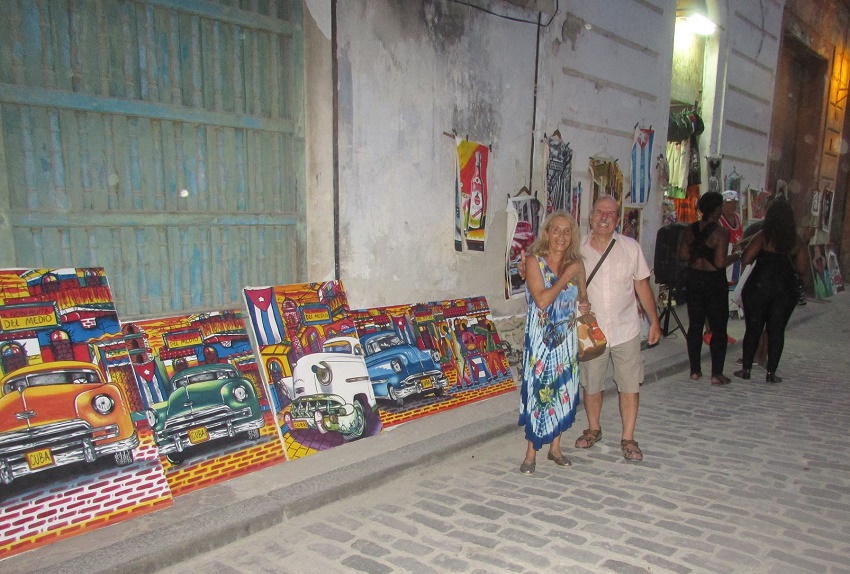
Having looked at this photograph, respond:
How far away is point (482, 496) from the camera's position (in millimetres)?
3793

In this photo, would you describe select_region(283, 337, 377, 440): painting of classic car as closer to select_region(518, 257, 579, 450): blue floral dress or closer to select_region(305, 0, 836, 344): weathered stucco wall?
select_region(305, 0, 836, 344): weathered stucco wall

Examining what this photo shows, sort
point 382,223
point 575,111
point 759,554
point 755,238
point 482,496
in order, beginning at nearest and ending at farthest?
point 759,554, point 482,496, point 382,223, point 755,238, point 575,111

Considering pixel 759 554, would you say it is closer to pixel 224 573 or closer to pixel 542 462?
pixel 542 462

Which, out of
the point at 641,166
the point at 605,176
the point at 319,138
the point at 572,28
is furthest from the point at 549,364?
the point at 641,166

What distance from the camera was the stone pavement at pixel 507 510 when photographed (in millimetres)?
3023

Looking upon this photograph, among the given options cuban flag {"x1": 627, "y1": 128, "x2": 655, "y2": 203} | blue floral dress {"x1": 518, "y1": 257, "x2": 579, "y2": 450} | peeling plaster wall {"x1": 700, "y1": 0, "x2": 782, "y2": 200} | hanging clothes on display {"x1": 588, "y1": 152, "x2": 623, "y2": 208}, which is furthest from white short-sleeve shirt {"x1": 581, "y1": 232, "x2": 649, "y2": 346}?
peeling plaster wall {"x1": 700, "y1": 0, "x2": 782, "y2": 200}

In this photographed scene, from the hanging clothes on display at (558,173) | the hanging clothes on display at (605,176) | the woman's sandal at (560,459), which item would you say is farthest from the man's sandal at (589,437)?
the hanging clothes on display at (605,176)

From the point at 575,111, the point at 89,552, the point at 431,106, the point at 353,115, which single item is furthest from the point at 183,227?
the point at 575,111

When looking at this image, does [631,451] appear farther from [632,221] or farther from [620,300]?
[632,221]

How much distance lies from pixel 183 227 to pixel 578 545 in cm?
331

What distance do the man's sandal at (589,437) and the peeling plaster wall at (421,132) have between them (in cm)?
207

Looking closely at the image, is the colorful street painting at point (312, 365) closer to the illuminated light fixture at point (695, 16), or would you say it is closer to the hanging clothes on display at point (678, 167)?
the hanging clothes on display at point (678, 167)

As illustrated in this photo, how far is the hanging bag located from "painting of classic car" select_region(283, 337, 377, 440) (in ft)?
5.39

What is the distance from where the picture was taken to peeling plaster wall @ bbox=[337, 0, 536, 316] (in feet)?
16.7
